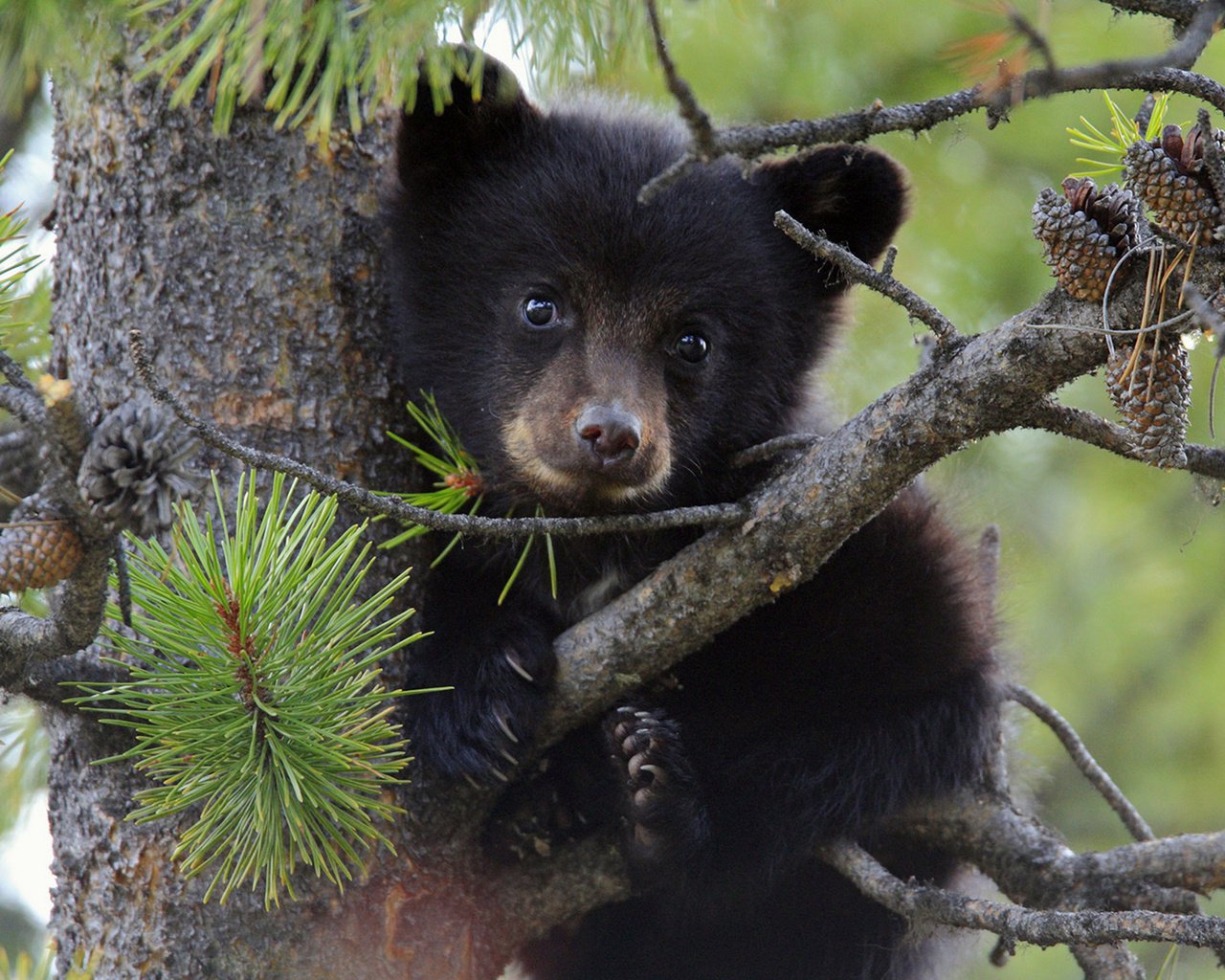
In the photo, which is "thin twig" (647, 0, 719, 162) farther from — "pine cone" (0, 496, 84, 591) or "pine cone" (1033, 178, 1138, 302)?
"pine cone" (0, 496, 84, 591)

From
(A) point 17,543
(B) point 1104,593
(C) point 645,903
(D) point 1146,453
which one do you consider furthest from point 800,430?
(B) point 1104,593

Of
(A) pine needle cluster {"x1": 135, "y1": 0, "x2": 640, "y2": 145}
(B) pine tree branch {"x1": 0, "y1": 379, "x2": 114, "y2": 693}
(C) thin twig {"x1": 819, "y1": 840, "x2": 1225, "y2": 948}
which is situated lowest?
(C) thin twig {"x1": 819, "y1": 840, "x2": 1225, "y2": 948}

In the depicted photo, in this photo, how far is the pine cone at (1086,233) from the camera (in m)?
1.78

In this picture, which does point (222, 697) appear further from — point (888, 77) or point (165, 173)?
point (888, 77)

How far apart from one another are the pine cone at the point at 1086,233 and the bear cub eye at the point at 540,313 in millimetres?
1428

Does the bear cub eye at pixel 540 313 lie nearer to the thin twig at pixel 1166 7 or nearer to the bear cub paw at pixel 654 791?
the bear cub paw at pixel 654 791

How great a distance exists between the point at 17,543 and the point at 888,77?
383 cm

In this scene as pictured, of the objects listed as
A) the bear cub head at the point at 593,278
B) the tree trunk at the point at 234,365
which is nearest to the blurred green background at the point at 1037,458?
the bear cub head at the point at 593,278

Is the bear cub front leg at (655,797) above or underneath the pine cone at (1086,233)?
underneath

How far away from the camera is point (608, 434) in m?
2.61

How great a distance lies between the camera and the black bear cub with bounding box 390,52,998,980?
114 inches

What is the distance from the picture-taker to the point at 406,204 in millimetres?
3123

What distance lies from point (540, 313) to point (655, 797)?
1.18 meters

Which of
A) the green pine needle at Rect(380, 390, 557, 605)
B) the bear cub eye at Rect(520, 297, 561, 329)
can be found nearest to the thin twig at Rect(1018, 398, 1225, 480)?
the green pine needle at Rect(380, 390, 557, 605)
